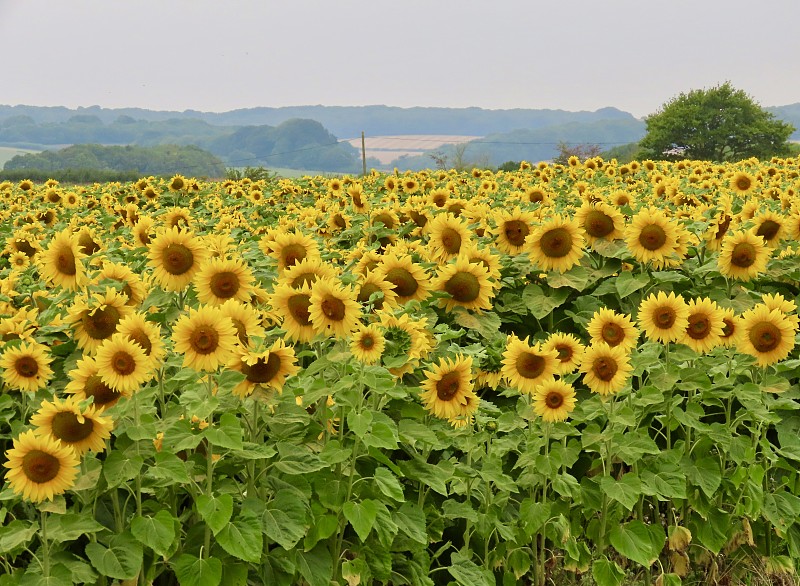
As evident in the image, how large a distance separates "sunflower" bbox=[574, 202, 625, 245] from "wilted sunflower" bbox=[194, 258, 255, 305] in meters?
3.00

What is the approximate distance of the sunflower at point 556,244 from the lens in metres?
6.00

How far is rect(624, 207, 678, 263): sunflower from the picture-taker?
5863mm

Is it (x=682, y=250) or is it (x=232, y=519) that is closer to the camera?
(x=232, y=519)

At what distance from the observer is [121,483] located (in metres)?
3.34

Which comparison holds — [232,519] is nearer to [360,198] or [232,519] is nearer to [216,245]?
[216,245]

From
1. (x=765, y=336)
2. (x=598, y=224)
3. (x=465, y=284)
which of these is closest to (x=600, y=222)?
(x=598, y=224)

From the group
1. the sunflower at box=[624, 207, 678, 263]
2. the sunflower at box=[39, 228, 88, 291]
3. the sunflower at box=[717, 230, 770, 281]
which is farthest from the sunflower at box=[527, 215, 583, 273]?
the sunflower at box=[39, 228, 88, 291]

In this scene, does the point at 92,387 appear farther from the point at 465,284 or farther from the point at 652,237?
the point at 652,237

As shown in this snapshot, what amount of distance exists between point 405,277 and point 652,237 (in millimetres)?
1970

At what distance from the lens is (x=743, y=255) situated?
19.4ft

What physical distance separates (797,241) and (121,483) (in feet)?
19.0

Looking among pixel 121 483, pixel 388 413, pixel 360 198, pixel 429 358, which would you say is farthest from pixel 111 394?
pixel 360 198

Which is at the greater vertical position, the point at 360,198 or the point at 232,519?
the point at 360,198

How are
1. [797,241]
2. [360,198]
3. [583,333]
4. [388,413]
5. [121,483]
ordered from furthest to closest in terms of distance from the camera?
Result: [360,198], [797,241], [583,333], [388,413], [121,483]
